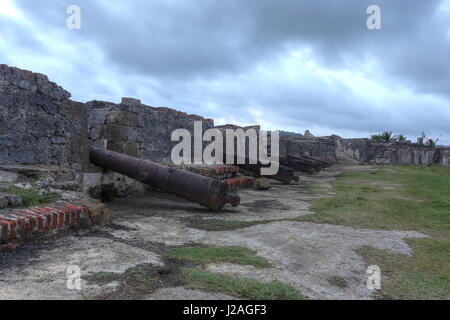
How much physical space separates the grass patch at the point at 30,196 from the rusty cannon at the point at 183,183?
5.24ft

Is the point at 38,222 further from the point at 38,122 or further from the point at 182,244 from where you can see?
the point at 38,122

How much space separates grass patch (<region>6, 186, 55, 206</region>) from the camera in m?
3.19

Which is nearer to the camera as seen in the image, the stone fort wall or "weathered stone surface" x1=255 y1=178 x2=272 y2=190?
the stone fort wall

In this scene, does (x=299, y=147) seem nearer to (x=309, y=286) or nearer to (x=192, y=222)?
(x=192, y=222)

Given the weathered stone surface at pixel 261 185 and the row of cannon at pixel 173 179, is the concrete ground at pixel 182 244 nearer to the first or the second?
the row of cannon at pixel 173 179

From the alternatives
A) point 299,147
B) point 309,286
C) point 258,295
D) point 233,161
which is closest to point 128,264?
point 258,295

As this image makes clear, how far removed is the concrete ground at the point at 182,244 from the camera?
2.00 metres

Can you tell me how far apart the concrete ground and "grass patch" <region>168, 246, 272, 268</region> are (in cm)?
9

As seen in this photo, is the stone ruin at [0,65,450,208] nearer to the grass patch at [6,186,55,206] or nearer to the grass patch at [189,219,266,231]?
the grass patch at [6,186,55,206]
